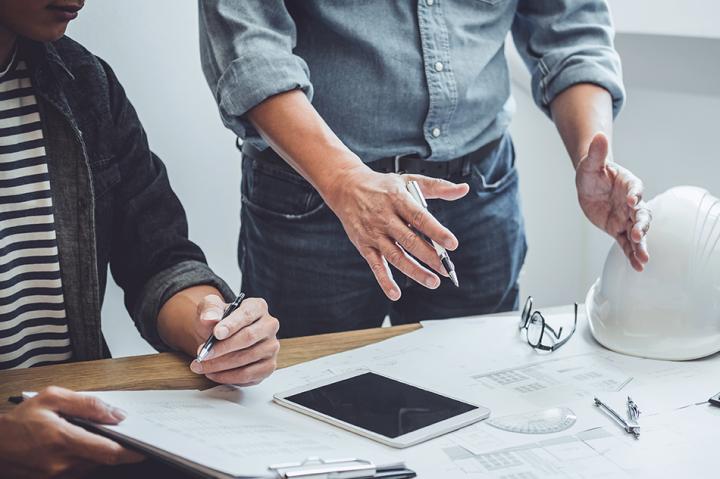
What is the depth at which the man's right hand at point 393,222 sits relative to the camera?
102 cm

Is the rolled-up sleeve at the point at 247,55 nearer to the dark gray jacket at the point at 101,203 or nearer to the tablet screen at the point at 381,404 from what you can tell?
the dark gray jacket at the point at 101,203

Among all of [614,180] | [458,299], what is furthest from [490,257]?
[614,180]

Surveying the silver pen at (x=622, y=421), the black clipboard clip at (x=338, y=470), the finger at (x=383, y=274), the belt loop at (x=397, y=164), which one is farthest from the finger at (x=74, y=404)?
the belt loop at (x=397, y=164)

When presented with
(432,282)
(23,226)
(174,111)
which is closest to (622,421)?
(432,282)

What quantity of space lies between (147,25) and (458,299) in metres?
0.91

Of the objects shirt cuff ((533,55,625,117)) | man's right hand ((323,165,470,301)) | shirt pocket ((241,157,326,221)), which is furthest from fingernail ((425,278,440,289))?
shirt cuff ((533,55,625,117))

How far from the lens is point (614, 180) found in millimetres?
1308

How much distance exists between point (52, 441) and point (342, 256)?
2.29 feet

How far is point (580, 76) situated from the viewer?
1.51m

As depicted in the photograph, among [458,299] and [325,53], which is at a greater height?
[325,53]

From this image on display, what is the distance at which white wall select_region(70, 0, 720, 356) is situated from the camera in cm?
188

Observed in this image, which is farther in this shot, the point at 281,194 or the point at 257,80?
the point at 281,194

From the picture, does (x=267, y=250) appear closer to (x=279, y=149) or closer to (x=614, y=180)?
(x=279, y=149)

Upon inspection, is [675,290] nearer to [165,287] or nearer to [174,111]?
[165,287]
